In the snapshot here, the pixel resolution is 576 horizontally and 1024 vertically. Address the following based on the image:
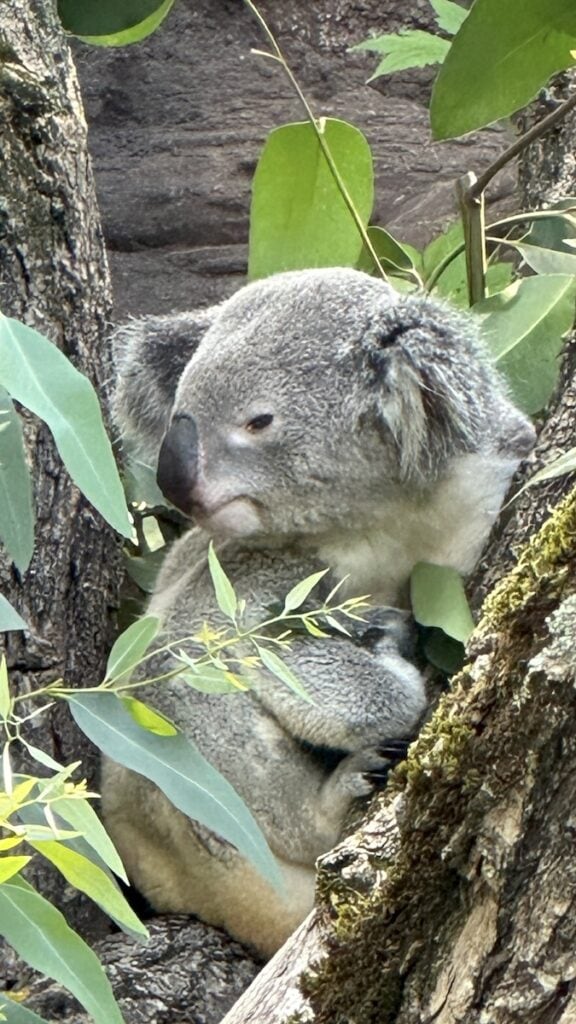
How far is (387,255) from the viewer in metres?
2.86

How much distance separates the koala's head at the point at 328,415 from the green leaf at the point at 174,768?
73 centimetres

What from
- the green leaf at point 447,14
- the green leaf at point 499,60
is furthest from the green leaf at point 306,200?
the green leaf at point 447,14

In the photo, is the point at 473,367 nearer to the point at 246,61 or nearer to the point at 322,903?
the point at 322,903

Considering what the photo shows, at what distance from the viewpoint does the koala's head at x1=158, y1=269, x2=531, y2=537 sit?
2.17 metres

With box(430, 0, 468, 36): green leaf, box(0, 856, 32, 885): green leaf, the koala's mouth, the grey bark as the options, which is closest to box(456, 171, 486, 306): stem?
the grey bark

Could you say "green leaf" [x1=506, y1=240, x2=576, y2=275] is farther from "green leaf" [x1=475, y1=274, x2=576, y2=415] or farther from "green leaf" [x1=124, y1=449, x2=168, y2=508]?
"green leaf" [x1=124, y1=449, x2=168, y2=508]

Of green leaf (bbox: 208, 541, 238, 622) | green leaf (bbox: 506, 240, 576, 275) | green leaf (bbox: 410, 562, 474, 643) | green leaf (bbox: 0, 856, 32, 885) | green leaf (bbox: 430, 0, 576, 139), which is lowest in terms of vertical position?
green leaf (bbox: 410, 562, 474, 643)

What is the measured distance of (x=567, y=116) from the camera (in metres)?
2.49

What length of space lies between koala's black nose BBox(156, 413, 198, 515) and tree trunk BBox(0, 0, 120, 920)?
128mm

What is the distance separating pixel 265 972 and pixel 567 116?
1631 mm

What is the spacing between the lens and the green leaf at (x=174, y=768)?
4.65 ft

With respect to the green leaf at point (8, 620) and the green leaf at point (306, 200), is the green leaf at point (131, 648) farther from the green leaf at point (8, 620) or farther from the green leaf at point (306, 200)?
the green leaf at point (306, 200)

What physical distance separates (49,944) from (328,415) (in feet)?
3.82

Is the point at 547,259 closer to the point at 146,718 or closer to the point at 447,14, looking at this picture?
the point at 447,14
